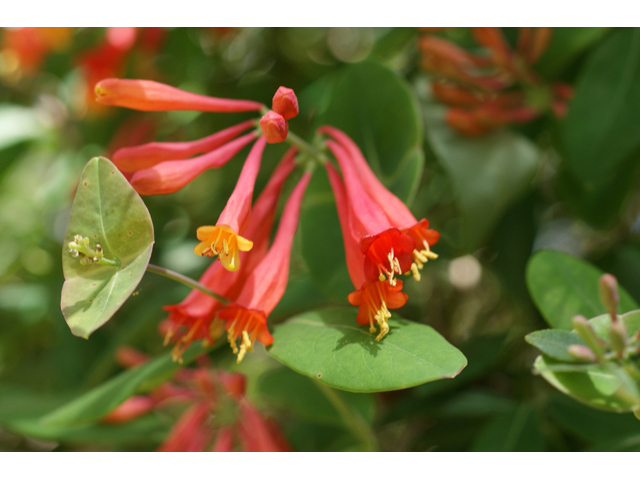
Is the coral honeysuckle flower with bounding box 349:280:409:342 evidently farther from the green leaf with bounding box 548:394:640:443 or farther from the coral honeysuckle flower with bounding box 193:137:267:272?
the green leaf with bounding box 548:394:640:443

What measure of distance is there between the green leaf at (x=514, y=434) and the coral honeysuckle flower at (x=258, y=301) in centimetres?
54

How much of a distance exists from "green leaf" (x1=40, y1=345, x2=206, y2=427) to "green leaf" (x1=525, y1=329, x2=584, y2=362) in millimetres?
470

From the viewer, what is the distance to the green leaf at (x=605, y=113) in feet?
3.07

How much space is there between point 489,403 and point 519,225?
400 millimetres

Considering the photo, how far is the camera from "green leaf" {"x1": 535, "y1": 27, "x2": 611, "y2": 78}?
1025mm

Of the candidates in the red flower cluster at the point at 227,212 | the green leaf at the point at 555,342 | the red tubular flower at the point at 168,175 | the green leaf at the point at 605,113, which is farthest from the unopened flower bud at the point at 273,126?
the green leaf at the point at 605,113

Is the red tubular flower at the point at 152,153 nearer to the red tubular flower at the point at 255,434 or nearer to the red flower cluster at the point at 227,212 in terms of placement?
the red flower cluster at the point at 227,212

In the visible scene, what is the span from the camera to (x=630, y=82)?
965mm

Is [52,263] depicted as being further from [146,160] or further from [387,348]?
[387,348]

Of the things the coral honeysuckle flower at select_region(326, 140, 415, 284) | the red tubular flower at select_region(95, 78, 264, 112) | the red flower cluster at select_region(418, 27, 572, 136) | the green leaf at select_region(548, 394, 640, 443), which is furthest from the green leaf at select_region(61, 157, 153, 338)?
the green leaf at select_region(548, 394, 640, 443)

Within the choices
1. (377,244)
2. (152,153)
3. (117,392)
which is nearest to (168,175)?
(152,153)

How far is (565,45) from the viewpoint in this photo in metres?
1.06
